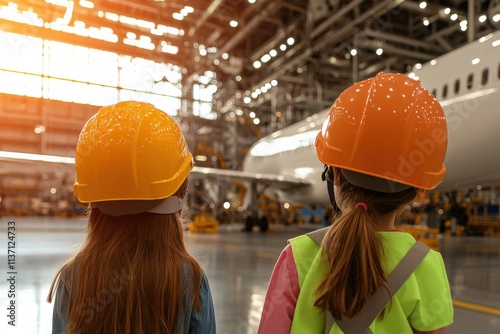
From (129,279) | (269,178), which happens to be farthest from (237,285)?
(269,178)

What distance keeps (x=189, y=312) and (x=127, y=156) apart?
496 millimetres

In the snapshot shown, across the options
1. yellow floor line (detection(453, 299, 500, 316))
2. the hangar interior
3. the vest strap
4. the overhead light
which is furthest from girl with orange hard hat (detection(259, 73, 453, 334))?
the overhead light

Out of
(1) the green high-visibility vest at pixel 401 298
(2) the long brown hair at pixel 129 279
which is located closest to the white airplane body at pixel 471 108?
(1) the green high-visibility vest at pixel 401 298

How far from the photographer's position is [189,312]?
3.92 ft

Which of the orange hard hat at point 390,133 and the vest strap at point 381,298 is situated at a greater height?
the orange hard hat at point 390,133

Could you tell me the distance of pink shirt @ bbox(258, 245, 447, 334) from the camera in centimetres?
108

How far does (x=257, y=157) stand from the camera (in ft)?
54.1

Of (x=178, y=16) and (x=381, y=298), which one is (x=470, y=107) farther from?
(x=178, y=16)

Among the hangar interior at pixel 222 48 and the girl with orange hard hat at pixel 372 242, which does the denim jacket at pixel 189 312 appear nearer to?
the girl with orange hard hat at pixel 372 242

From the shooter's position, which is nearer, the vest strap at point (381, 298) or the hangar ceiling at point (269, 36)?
the vest strap at point (381, 298)

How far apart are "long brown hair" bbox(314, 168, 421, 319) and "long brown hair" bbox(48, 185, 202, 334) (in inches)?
15.4

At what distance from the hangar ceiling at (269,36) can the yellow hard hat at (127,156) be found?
37.3 feet

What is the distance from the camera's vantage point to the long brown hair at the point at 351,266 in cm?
102

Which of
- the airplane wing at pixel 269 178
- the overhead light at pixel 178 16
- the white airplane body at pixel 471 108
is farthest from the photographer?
the overhead light at pixel 178 16
